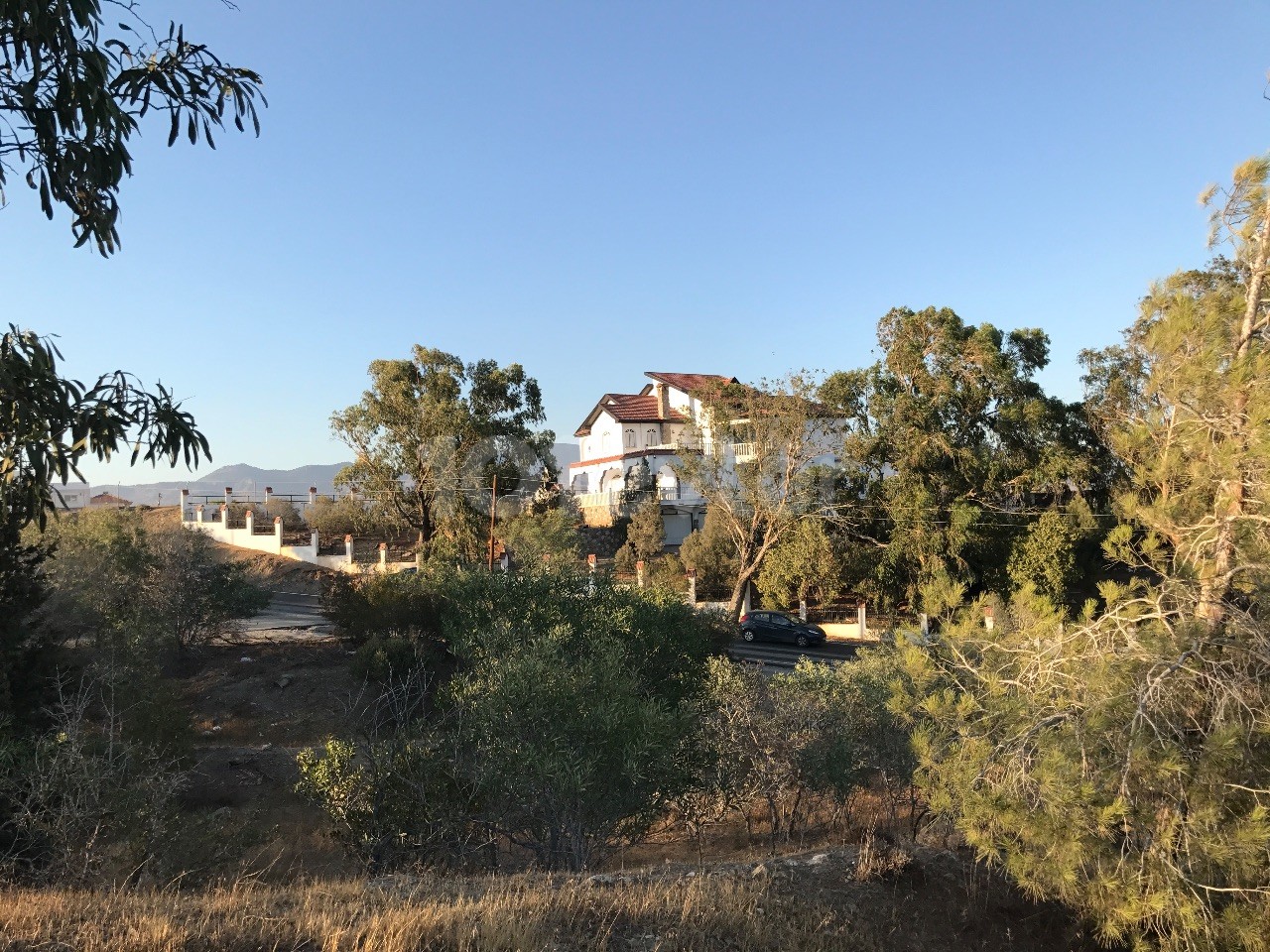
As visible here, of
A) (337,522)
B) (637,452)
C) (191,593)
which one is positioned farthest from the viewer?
(637,452)

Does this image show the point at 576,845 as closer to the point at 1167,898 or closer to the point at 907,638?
the point at 907,638

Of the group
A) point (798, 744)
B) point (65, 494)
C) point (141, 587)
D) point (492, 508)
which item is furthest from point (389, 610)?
point (65, 494)

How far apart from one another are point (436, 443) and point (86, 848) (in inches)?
1162

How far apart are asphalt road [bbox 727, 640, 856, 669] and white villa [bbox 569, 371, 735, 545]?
1617 cm

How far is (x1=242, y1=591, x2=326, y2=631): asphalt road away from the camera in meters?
32.1

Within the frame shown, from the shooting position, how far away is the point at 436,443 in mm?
37625

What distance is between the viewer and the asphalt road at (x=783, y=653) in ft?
94.6

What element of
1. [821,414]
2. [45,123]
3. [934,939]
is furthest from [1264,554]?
[821,414]

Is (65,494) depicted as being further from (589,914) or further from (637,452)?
(637,452)

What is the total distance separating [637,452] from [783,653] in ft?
82.4

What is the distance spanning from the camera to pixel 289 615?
34438 millimetres

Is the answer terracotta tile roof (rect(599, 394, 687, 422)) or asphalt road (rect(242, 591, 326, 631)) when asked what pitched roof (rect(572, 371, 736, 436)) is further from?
asphalt road (rect(242, 591, 326, 631))

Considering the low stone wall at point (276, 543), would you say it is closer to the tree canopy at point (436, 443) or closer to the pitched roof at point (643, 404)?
the tree canopy at point (436, 443)

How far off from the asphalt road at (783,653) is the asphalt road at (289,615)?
15.5m
